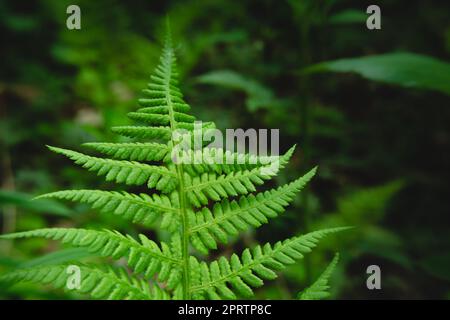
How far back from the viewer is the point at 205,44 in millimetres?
2889

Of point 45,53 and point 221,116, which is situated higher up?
point 45,53

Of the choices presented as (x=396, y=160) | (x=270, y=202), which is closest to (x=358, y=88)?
(x=396, y=160)

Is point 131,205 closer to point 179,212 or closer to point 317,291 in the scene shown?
point 179,212

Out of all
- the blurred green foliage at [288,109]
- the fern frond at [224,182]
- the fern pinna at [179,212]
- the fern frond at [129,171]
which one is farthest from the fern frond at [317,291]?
the blurred green foliage at [288,109]

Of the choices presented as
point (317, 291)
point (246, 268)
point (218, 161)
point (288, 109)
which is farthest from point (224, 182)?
point (288, 109)

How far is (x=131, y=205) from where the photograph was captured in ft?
2.52

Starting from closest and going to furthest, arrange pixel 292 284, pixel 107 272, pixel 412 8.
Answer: pixel 107 272, pixel 292 284, pixel 412 8

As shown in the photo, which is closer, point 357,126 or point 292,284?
point 292,284

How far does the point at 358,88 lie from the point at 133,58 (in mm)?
1725

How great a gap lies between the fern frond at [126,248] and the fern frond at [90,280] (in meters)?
0.03

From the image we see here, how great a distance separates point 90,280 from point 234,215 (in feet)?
0.92

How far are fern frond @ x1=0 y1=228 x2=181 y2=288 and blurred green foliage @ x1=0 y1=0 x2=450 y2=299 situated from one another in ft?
4.13

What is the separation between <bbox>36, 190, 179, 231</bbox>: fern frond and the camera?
741mm
